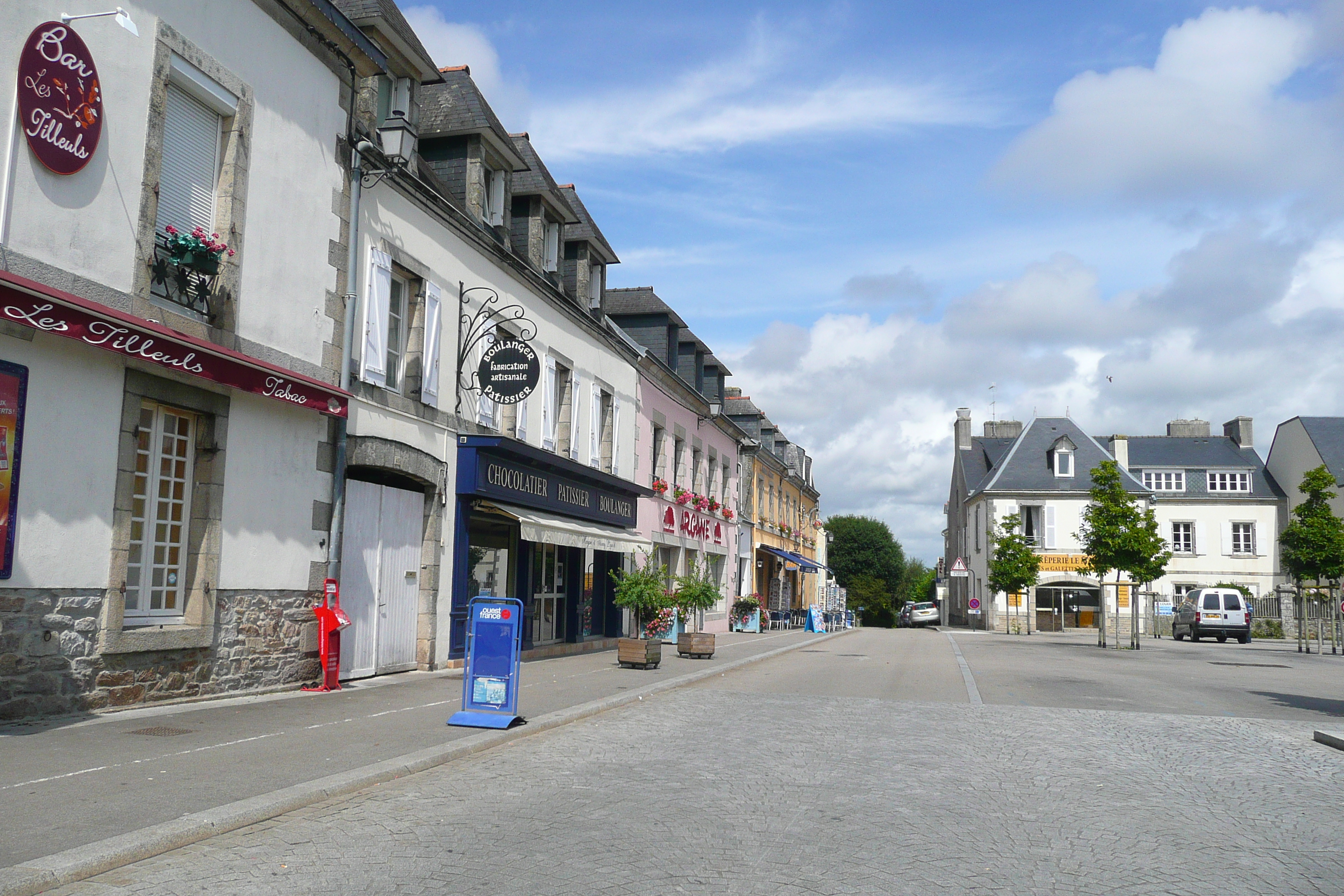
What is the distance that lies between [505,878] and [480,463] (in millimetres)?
10685

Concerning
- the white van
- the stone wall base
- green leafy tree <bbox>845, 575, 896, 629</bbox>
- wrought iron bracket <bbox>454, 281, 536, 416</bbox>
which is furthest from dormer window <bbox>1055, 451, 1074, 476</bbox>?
the stone wall base

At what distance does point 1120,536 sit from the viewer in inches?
1128

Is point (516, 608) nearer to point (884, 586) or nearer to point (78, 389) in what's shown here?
point (78, 389)

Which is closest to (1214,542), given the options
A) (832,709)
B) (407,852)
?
(832,709)

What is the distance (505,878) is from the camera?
4.68 metres

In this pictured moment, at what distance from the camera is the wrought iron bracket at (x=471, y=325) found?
15.2 metres

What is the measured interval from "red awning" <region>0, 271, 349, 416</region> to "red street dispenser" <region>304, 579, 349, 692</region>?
2.12 m

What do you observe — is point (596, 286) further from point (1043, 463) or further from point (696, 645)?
point (1043, 463)

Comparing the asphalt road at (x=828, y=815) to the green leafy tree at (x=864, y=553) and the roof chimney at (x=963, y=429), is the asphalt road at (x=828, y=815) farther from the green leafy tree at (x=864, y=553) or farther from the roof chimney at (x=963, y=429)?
the green leafy tree at (x=864, y=553)

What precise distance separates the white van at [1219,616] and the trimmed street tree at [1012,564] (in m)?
7.47

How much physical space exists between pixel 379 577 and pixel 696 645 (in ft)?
23.3

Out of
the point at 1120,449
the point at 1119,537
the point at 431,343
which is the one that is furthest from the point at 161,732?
the point at 1120,449

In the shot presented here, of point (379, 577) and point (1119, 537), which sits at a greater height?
point (1119, 537)

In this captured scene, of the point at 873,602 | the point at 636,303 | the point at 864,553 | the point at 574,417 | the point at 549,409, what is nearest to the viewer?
the point at 549,409
